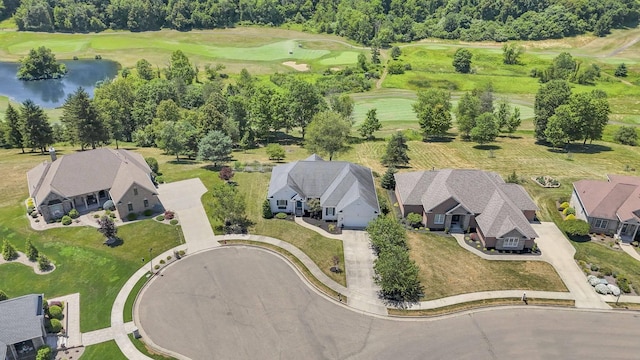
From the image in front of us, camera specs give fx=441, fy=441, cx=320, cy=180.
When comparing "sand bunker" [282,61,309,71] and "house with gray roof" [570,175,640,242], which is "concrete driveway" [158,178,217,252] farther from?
"sand bunker" [282,61,309,71]

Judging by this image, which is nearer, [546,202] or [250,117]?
[546,202]

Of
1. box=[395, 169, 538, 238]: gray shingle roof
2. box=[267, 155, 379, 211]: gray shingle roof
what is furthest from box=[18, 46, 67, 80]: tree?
box=[395, 169, 538, 238]: gray shingle roof

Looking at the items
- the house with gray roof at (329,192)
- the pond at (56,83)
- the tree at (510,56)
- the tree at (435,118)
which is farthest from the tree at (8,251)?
the tree at (510,56)

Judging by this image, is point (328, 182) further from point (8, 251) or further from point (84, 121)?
point (84, 121)

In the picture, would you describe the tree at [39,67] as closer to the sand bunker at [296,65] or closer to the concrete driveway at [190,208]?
the sand bunker at [296,65]

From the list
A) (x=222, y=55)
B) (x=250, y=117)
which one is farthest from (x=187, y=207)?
(x=222, y=55)

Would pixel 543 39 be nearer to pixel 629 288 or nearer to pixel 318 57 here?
pixel 318 57
